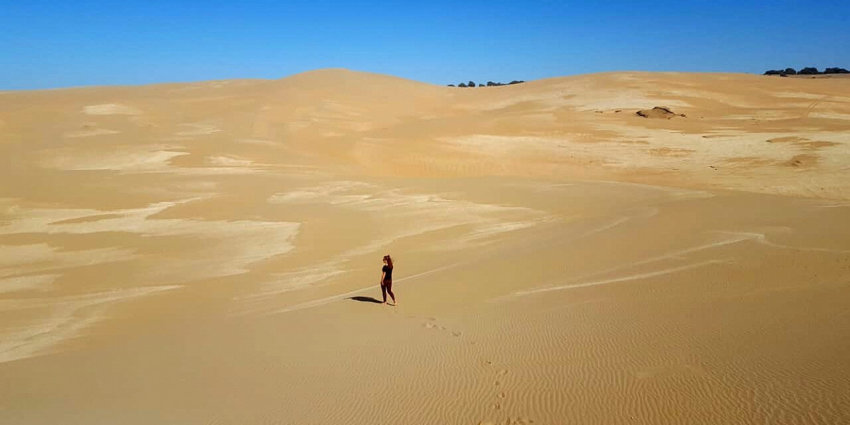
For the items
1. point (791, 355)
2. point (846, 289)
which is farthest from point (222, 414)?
point (846, 289)

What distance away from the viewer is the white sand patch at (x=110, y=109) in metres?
47.8

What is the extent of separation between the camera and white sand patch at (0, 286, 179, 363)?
390 inches

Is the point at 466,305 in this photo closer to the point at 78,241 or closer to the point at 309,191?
the point at 78,241

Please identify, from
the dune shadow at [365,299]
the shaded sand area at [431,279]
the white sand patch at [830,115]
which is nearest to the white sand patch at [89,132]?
the shaded sand area at [431,279]

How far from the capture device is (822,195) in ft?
70.7

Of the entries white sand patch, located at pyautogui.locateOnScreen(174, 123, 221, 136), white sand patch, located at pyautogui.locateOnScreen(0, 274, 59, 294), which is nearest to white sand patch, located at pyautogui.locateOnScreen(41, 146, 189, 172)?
white sand patch, located at pyautogui.locateOnScreen(174, 123, 221, 136)

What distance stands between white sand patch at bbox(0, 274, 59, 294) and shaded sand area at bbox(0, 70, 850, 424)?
10cm

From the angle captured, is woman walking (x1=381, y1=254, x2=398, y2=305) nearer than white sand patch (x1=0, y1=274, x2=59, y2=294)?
Yes

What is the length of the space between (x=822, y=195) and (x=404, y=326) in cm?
1916

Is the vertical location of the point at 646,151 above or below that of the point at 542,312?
above

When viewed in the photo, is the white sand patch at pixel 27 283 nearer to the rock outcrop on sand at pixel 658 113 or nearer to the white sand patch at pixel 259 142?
the white sand patch at pixel 259 142

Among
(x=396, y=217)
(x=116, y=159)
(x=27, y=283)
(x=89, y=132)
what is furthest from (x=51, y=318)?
(x=89, y=132)

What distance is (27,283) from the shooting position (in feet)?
45.0

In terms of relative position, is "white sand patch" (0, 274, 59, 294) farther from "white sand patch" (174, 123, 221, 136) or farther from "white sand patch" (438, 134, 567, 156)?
"white sand patch" (174, 123, 221, 136)
